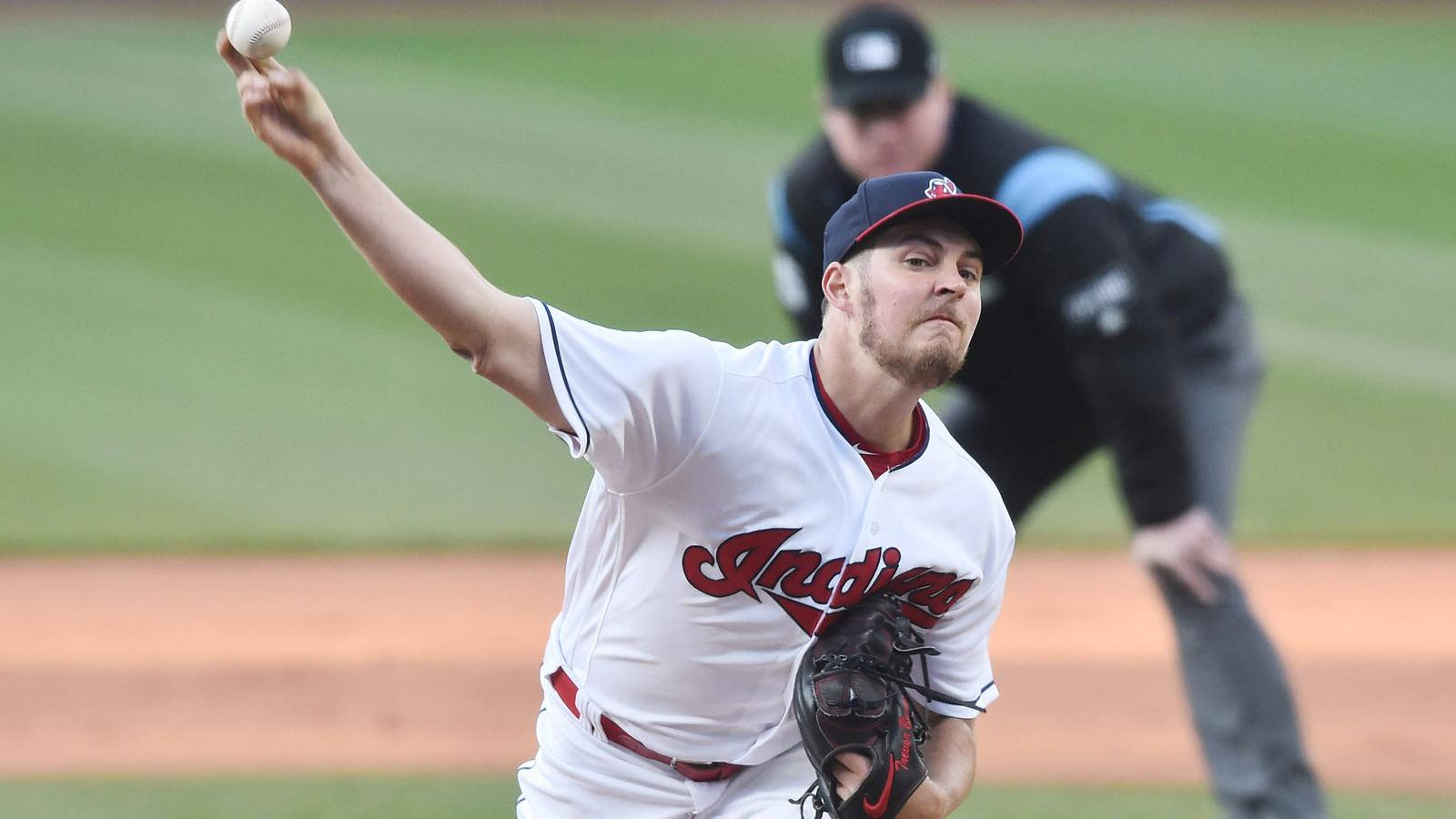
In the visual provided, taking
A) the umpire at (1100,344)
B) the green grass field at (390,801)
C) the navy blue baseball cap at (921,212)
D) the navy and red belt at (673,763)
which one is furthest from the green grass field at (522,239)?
the navy blue baseball cap at (921,212)

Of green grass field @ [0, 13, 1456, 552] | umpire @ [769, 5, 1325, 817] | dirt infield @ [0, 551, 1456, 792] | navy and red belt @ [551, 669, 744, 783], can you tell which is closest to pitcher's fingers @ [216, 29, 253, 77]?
navy and red belt @ [551, 669, 744, 783]

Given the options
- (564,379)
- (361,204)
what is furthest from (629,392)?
(361,204)

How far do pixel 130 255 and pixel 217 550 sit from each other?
5.28 metres

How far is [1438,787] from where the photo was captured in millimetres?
5168

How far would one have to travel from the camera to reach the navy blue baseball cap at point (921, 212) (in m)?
2.79

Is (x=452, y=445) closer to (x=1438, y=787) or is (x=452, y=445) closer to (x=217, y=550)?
(x=217, y=550)

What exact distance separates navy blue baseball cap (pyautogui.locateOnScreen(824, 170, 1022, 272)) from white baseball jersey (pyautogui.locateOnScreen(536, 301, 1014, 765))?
270 millimetres

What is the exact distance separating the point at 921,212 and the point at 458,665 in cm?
410

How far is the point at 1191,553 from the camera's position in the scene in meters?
4.40

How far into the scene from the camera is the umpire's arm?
232cm

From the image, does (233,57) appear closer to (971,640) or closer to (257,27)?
(257,27)

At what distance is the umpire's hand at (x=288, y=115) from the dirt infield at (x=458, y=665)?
335 centimetres

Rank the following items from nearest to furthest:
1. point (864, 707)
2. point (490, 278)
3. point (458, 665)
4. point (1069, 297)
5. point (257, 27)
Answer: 1. point (257, 27)
2. point (864, 707)
3. point (1069, 297)
4. point (458, 665)
5. point (490, 278)

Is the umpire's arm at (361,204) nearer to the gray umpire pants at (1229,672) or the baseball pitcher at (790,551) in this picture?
the baseball pitcher at (790,551)
